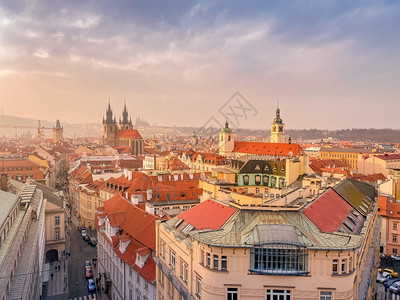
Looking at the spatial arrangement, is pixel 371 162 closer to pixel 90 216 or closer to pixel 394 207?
pixel 394 207

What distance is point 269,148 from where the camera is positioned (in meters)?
115

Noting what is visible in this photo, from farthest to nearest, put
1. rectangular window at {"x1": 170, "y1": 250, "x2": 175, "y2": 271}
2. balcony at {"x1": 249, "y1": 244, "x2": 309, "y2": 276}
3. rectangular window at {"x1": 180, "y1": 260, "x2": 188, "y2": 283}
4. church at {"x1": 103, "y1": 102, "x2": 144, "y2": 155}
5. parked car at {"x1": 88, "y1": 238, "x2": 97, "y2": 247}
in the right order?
church at {"x1": 103, "y1": 102, "x2": 144, "y2": 155} → parked car at {"x1": 88, "y1": 238, "x2": 97, "y2": 247} → rectangular window at {"x1": 170, "y1": 250, "x2": 175, "y2": 271} → rectangular window at {"x1": 180, "y1": 260, "x2": 188, "y2": 283} → balcony at {"x1": 249, "y1": 244, "x2": 309, "y2": 276}

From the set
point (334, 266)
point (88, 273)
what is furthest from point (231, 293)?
point (88, 273)

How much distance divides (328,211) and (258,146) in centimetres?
9230

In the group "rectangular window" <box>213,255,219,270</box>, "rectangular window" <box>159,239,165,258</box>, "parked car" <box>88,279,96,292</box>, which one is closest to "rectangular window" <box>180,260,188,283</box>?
"rectangular window" <box>213,255,219,270</box>

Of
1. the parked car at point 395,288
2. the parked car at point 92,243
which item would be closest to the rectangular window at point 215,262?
the parked car at point 395,288

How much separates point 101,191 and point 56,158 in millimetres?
72229

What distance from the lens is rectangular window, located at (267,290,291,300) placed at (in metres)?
19.2

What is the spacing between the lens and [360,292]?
77.5 feet

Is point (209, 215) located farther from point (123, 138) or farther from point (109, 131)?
point (109, 131)

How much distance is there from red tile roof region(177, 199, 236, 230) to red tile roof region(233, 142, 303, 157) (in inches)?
3181

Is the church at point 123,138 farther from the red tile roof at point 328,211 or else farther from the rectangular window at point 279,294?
the rectangular window at point 279,294

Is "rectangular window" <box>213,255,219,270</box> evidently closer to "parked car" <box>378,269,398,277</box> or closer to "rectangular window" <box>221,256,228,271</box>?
"rectangular window" <box>221,256,228,271</box>

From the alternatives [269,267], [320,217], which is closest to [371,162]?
[320,217]
